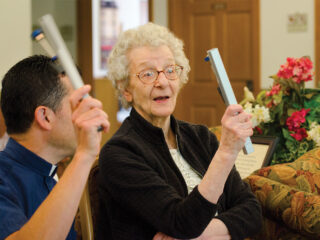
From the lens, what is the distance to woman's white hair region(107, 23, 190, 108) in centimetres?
154

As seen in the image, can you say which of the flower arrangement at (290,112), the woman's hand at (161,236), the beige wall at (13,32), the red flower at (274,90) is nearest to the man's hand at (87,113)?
the woman's hand at (161,236)

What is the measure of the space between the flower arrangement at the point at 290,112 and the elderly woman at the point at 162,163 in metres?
0.68

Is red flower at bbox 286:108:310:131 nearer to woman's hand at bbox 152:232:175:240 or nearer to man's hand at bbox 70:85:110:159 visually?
woman's hand at bbox 152:232:175:240

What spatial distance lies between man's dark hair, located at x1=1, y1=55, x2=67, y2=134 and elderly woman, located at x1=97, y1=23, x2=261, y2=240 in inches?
12.0

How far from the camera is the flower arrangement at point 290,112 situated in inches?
84.6

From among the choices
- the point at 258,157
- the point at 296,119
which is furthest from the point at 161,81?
the point at 296,119

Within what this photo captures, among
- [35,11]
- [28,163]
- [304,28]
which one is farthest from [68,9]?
[28,163]

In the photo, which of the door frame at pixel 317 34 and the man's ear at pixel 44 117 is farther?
the door frame at pixel 317 34

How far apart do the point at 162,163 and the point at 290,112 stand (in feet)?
3.34

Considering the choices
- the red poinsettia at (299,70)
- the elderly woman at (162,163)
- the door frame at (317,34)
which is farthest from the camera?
the door frame at (317,34)

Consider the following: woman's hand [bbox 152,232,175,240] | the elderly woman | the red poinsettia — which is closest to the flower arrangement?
the red poinsettia

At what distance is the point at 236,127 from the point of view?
1.12 m

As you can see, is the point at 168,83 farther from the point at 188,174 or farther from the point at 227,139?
the point at 227,139

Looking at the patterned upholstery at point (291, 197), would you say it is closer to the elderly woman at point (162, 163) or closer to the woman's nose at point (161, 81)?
the elderly woman at point (162, 163)
